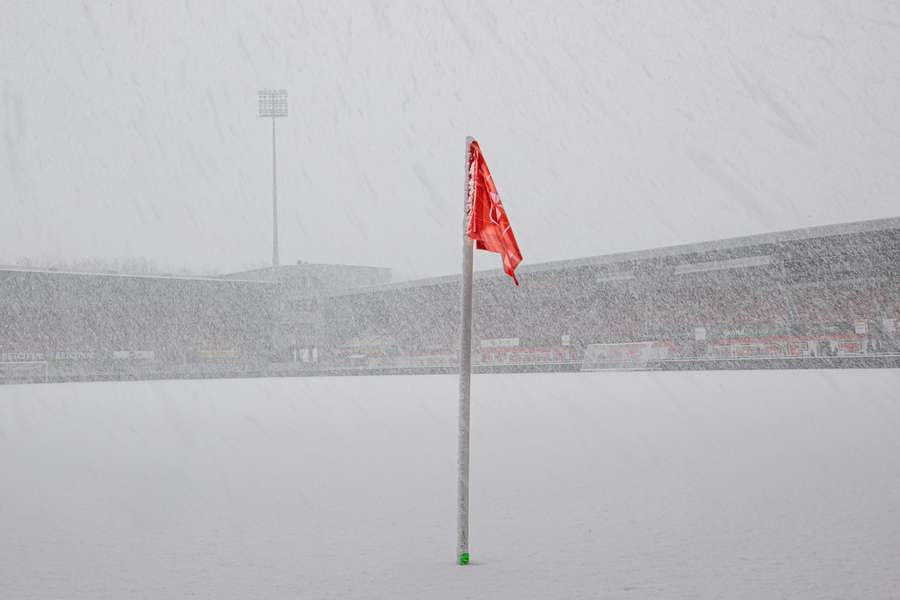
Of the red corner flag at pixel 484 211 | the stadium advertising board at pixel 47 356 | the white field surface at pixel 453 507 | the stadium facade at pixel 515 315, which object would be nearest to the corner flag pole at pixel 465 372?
the red corner flag at pixel 484 211

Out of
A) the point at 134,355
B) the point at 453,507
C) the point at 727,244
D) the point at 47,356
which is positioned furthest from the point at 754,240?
the point at 47,356

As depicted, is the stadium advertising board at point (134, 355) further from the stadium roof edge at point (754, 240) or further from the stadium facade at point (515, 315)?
the stadium roof edge at point (754, 240)

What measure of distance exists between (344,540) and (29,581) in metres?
1.74

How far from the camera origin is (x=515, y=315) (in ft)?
144

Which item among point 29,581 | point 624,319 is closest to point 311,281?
point 624,319

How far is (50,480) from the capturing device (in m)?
8.26

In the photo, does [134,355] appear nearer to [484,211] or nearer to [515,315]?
[515,315]

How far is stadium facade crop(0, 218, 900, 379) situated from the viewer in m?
31.9

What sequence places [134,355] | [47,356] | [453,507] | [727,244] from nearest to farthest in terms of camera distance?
[453,507] → [727,244] → [47,356] → [134,355]

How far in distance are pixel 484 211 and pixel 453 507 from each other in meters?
2.81

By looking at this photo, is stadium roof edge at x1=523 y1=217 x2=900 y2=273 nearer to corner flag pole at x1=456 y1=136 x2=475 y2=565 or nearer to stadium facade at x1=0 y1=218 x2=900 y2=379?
stadium facade at x1=0 y1=218 x2=900 y2=379

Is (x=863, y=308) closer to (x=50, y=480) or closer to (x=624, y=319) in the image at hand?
(x=624, y=319)

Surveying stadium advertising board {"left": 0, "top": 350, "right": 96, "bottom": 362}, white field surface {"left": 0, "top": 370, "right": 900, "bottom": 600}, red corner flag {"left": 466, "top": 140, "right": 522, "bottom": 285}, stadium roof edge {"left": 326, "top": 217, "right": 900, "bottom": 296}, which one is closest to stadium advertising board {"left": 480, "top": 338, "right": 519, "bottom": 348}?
stadium roof edge {"left": 326, "top": 217, "right": 900, "bottom": 296}

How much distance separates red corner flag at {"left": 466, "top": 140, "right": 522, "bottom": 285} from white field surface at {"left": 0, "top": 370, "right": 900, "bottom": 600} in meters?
1.70
